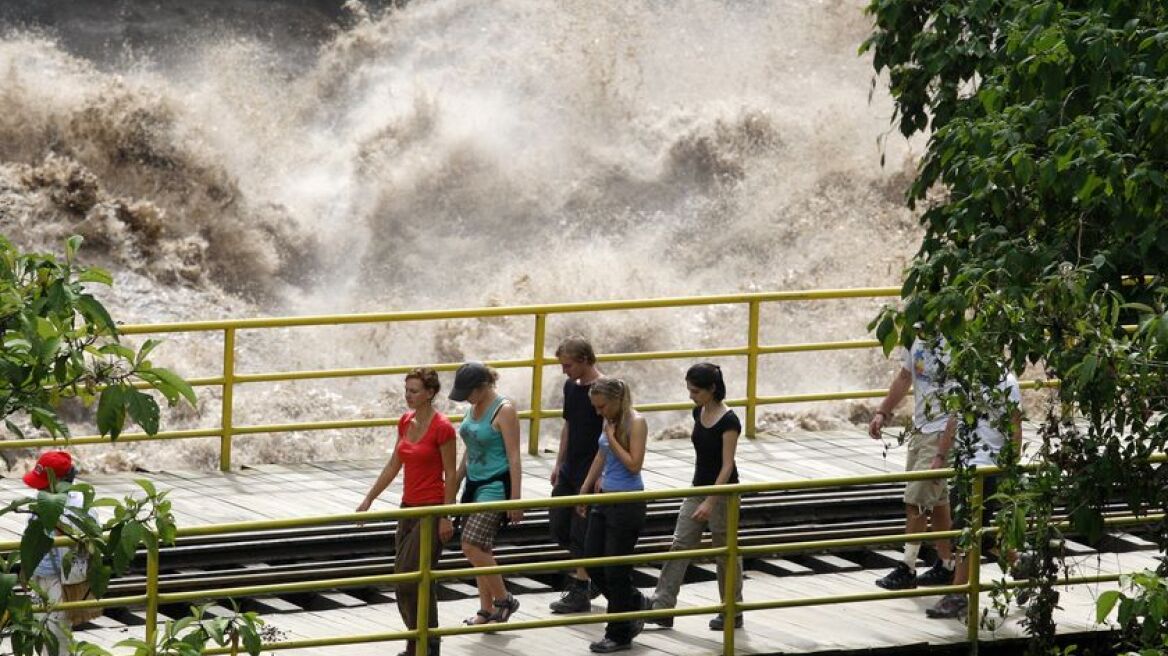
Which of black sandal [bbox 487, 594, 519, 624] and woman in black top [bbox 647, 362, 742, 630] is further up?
woman in black top [bbox 647, 362, 742, 630]

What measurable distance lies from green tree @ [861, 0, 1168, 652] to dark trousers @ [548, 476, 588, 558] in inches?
86.3

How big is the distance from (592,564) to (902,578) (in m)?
2.49

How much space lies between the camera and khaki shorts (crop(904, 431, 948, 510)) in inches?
488

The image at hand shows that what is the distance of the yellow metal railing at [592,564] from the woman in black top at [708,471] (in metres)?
0.17

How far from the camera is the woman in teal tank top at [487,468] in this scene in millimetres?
11773

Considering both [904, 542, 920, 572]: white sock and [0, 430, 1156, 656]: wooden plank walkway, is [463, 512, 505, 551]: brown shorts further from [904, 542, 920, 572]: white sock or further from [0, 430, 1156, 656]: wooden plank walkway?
[904, 542, 920, 572]: white sock

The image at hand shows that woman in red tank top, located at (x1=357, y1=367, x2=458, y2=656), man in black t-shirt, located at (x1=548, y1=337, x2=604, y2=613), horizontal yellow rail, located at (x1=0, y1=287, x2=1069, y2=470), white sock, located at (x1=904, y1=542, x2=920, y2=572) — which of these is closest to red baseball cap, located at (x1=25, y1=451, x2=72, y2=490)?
woman in red tank top, located at (x1=357, y1=367, x2=458, y2=656)

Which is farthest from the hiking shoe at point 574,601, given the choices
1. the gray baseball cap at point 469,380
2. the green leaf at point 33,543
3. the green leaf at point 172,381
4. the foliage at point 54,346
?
the green leaf at point 33,543

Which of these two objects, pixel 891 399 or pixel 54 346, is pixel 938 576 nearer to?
pixel 891 399

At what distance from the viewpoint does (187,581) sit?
12500mm

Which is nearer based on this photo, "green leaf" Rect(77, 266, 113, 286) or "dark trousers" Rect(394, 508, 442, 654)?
"green leaf" Rect(77, 266, 113, 286)

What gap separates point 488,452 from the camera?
11.9 metres

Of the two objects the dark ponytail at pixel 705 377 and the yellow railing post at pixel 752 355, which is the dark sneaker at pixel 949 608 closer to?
the dark ponytail at pixel 705 377

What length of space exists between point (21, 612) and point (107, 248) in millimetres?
23765
